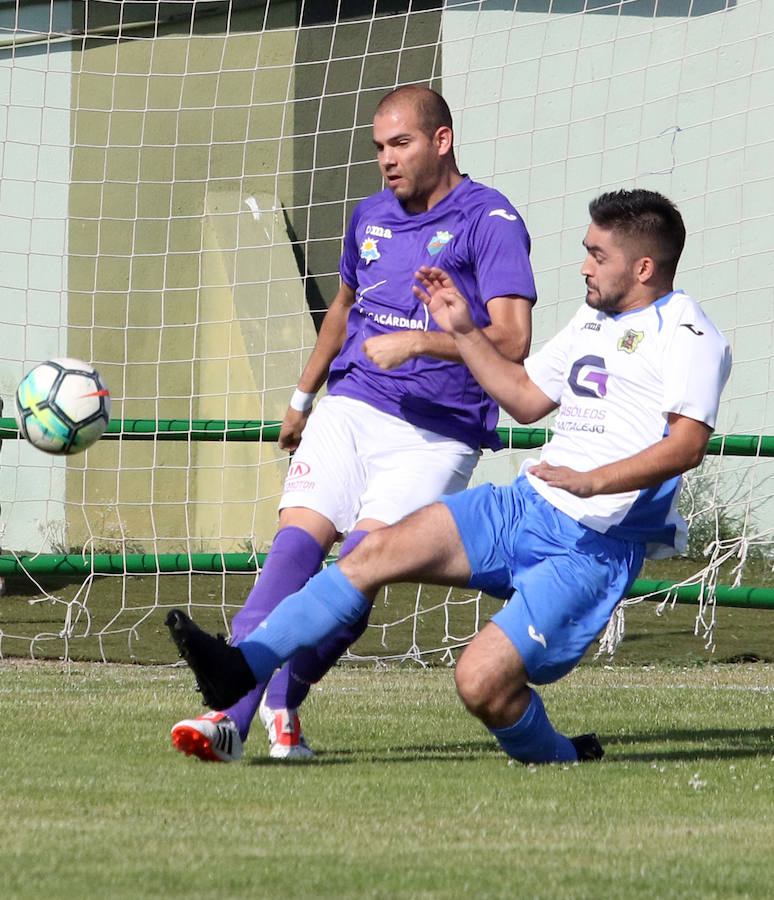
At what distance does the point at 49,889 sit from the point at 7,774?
137cm

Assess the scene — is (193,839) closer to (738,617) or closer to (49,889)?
(49,889)

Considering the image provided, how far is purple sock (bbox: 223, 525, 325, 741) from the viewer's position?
461 centimetres

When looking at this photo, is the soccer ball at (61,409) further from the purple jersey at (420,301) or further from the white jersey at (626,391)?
the white jersey at (626,391)

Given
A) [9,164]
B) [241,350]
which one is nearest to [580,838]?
[241,350]

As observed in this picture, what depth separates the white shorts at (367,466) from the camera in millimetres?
4824

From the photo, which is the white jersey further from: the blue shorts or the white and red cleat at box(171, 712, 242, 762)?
the white and red cleat at box(171, 712, 242, 762)

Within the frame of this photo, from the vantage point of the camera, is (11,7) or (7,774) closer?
(7,774)

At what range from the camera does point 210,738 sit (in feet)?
13.9

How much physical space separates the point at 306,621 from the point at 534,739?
0.75m

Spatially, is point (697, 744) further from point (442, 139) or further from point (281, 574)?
point (442, 139)

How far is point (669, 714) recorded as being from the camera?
18.7ft

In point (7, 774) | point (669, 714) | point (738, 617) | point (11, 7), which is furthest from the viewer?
point (11, 7)

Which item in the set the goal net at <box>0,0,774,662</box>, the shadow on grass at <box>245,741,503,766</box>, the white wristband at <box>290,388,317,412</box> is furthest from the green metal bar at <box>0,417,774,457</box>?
the shadow on grass at <box>245,741,503,766</box>

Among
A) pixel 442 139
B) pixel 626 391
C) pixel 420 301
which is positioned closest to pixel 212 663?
pixel 626 391
